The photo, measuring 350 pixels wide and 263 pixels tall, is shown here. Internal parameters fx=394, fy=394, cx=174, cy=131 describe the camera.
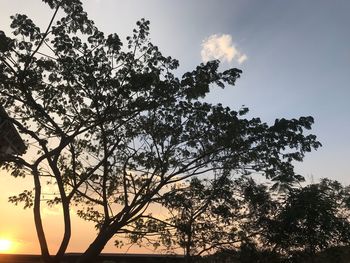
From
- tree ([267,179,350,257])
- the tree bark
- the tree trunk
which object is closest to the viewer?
the tree bark

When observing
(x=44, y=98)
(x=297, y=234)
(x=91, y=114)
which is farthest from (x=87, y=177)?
(x=297, y=234)

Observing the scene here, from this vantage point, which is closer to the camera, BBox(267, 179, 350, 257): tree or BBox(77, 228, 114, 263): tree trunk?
BBox(77, 228, 114, 263): tree trunk

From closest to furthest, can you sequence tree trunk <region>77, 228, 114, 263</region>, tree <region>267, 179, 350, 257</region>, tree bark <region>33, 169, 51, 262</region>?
tree bark <region>33, 169, 51, 262</region>, tree trunk <region>77, 228, 114, 263</region>, tree <region>267, 179, 350, 257</region>

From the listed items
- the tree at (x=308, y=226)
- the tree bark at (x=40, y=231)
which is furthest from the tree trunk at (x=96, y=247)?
the tree at (x=308, y=226)

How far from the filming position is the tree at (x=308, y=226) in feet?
52.1

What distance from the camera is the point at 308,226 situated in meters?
16.0

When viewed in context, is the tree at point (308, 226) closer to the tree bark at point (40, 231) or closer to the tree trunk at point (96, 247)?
the tree trunk at point (96, 247)

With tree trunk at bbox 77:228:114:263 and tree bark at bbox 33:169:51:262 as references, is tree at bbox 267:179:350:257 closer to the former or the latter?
tree trunk at bbox 77:228:114:263

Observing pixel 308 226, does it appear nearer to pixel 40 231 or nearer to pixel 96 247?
pixel 96 247

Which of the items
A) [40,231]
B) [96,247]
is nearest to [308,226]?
[96,247]

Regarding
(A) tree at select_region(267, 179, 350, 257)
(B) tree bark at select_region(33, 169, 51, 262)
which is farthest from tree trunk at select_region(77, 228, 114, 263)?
(A) tree at select_region(267, 179, 350, 257)

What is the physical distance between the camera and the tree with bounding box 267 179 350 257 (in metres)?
15.9

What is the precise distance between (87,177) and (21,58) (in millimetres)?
5031

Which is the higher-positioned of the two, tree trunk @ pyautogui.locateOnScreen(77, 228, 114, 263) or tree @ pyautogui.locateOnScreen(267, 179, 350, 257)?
tree @ pyautogui.locateOnScreen(267, 179, 350, 257)
